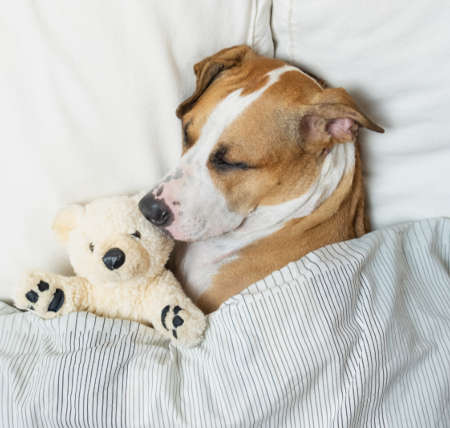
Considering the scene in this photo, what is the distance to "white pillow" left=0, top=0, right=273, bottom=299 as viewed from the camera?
1139mm

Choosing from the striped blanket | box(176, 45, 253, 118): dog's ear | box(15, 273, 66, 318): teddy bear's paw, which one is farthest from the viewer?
box(176, 45, 253, 118): dog's ear

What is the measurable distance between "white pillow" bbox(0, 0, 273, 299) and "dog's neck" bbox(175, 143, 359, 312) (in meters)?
0.29

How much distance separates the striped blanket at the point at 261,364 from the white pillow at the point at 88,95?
306mm

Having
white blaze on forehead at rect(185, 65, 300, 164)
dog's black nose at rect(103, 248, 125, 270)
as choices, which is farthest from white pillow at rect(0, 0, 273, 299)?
dog's black nose at rect(103, 248, 125, 270)

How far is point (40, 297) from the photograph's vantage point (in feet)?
3.91

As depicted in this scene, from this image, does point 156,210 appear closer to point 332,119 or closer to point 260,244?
point 260,244

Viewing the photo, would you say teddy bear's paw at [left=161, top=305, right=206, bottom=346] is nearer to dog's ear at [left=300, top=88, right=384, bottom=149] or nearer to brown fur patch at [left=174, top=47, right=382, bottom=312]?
brown fur patch at [left=174, top=47, right=382, bottom=312]

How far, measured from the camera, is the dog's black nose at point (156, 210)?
1204 mm

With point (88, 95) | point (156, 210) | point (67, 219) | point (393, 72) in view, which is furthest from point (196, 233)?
point (393, 72)

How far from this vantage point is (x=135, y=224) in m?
1.24

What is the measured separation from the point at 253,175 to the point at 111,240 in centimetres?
40

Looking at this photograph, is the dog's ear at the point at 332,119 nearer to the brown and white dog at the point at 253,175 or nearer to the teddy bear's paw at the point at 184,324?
the brown and white dog at the point at 253,175

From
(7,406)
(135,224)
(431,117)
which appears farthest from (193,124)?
(7,406)

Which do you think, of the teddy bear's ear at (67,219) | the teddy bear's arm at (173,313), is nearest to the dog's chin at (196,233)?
the teddy bear's arm at (173,313)
